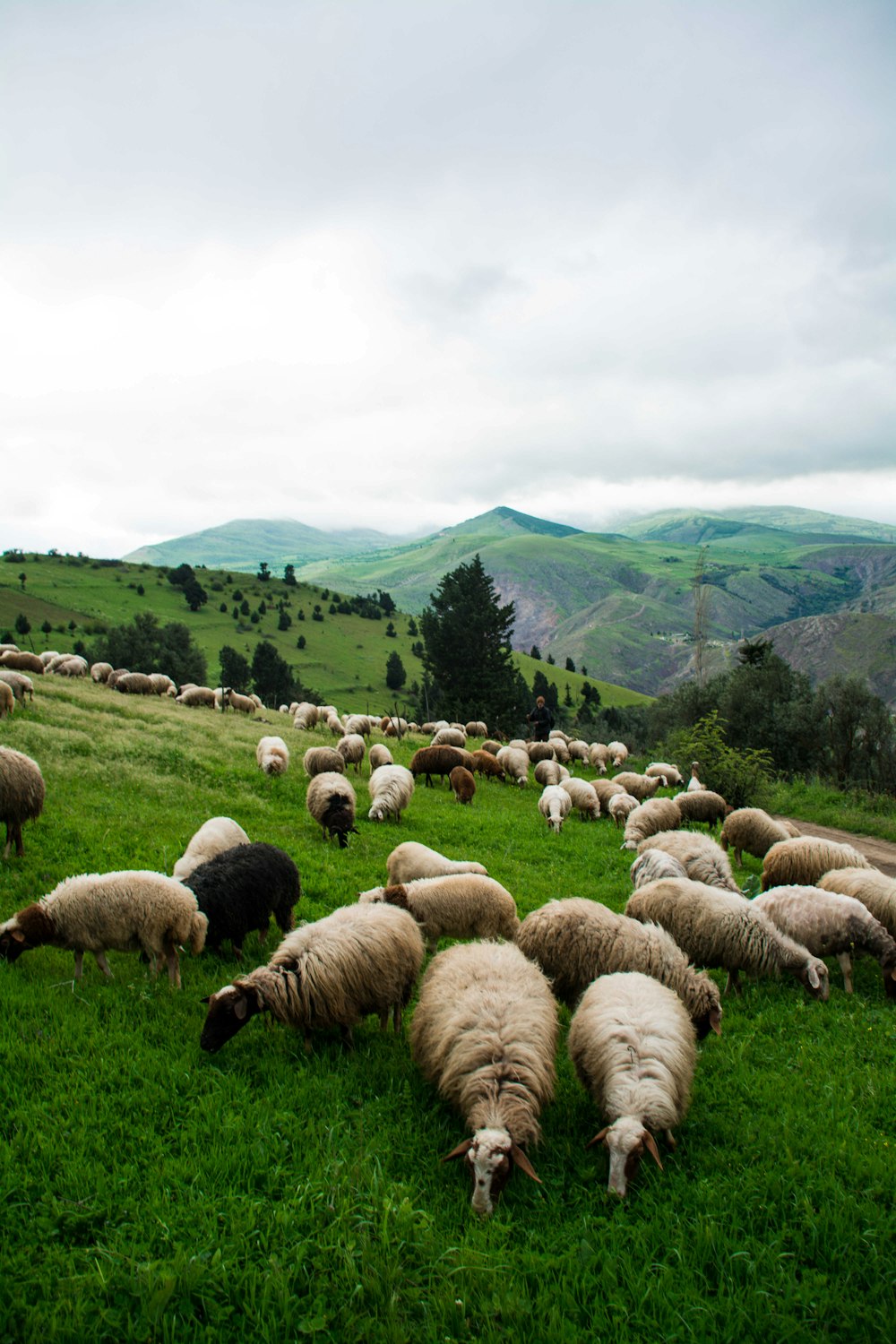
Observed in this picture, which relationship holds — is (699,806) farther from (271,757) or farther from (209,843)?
(209,843)

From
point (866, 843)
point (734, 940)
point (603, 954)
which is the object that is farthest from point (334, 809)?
point (866, 843)

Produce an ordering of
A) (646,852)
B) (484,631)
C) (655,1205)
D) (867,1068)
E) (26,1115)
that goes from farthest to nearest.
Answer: (484,631) → (646,852) → (867,1068) → (26,1115) → (655,1205)

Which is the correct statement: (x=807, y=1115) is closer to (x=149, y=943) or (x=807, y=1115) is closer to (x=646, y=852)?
(x=646, y=852)

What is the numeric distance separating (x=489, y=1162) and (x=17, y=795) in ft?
28.0

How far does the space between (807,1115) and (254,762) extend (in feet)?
51.3

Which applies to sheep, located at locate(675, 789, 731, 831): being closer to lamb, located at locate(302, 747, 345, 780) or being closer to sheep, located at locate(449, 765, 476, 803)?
sheep, located at locate(449, 765, 476, 803)

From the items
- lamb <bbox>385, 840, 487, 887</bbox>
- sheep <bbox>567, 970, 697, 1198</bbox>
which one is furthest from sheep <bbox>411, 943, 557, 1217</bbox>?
lamb <bbox>385, 840, 487, 887</bbox>

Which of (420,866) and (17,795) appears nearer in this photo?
(17,795)

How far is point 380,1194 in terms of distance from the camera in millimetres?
4219

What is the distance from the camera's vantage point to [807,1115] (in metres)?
5.20

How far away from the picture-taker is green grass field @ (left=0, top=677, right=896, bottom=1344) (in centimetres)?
350

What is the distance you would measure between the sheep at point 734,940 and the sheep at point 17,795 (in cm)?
909

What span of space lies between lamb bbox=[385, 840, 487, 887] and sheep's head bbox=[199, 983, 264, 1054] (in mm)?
4333

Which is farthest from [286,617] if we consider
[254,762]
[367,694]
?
[254,762]
